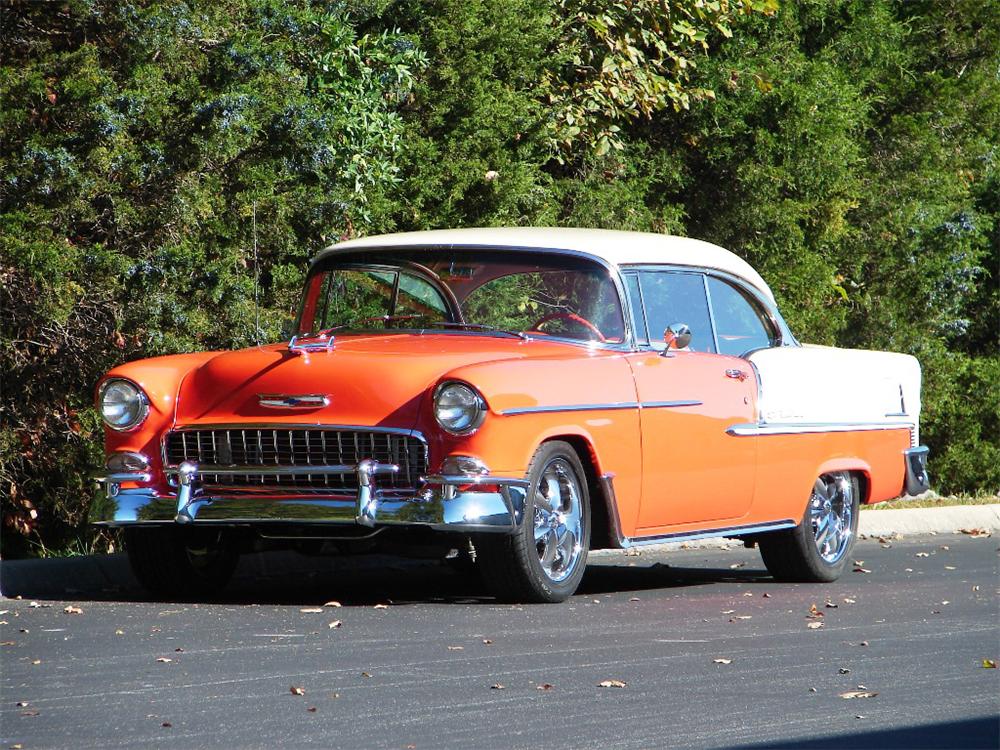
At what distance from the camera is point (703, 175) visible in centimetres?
1805

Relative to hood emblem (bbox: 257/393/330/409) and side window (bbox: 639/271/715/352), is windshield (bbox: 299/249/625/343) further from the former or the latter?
hood emblem (bbox: 257/393/330/409)

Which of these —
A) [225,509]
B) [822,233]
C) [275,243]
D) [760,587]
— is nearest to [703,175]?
[822,233]

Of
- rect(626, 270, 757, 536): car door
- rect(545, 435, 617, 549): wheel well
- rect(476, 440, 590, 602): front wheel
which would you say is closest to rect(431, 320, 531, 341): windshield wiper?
rect(626, 270, 757, 536): car door

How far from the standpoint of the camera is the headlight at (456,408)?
26.4 feet

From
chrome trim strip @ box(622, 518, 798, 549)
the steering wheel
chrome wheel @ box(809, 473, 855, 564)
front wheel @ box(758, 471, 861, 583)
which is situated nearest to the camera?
chrome trim strip @ box(622, 518, 798, 549)

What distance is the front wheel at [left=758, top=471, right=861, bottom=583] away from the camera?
10.4 meters

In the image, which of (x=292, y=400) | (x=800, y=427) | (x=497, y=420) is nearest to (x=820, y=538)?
(x=800, y=427)

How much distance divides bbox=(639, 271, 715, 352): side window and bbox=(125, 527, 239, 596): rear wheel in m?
2.48

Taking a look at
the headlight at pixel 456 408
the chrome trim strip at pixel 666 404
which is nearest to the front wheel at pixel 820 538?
the chrome trim strip at pixel 666 404

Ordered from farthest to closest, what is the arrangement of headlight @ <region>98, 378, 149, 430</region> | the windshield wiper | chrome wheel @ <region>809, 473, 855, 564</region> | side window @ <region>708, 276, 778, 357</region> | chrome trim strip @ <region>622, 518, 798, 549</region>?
chrome wheel @ <region>809, 473, 855, 564</region>
side window @ <region>708, 276, 778, 357</region>
the windshield wiper
chrome trim strip @ <region>622, 518, 798, 549</region>
headlight @ <region>98, 378, 149, 430</region>

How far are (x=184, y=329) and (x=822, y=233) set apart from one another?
9.24 metres

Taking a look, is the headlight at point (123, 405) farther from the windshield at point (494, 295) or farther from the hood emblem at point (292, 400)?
the windshield at point (494, 295)

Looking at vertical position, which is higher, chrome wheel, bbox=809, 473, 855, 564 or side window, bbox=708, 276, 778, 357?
side window, bbox=708, 276, 778, 357

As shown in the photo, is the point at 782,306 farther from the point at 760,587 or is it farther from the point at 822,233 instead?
the point at 760,587
